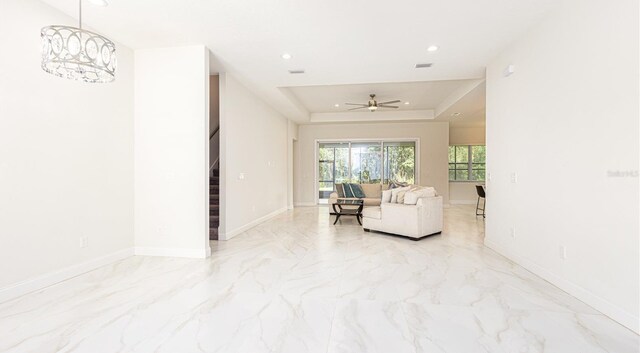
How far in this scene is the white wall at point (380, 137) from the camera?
354 inches

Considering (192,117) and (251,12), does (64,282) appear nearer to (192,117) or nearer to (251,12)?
(192,117)

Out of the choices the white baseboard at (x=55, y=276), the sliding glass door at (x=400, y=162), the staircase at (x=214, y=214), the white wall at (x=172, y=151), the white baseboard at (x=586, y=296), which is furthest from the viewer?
the sliding glass door at (x=400, y=162)

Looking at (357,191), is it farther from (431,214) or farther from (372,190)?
(431,214)

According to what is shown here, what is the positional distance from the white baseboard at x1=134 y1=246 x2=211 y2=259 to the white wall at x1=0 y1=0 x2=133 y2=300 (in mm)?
255

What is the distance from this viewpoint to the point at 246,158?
215 inches

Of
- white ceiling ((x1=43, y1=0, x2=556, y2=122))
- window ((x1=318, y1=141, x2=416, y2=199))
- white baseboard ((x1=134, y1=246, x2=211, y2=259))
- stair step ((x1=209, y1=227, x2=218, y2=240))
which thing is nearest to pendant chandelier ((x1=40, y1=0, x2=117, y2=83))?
white ceiling ((x1=43, y1=0, x2=556, y2=122))

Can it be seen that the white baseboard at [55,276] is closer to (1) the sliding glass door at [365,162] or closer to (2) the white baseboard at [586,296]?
(2) the white baseboard at [586,296]

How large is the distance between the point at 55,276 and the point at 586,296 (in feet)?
15.9

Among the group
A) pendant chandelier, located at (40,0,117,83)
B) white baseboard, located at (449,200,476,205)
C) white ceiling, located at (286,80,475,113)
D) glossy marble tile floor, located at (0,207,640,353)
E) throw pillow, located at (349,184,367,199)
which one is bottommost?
glossy marble tile floor, located at (0,207,640,353)

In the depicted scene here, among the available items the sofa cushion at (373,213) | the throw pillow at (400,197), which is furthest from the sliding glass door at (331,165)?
the throw pillow at (400,197)

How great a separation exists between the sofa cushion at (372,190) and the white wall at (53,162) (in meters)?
5.37

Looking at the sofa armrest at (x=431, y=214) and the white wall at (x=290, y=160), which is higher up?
the white wall at (x=290, y=160)

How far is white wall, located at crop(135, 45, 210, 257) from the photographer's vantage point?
3662 millimetres

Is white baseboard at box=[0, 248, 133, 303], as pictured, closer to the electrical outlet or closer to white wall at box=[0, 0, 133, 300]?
white wall at box=[0, 0, 133, 300]
